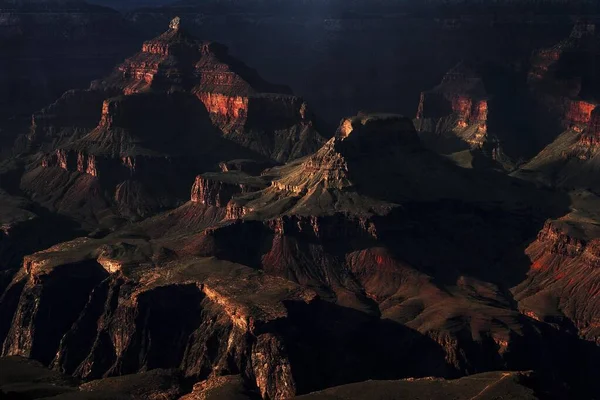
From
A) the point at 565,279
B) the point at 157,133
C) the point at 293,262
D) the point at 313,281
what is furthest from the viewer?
the point at 157,133

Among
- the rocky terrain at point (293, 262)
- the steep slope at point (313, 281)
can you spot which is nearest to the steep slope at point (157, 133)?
the rocky terrain at point (293, 262)

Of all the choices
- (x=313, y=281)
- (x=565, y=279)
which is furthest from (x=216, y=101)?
(x=565, y=279)

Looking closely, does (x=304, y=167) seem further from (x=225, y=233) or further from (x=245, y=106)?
(x=245, y=106)

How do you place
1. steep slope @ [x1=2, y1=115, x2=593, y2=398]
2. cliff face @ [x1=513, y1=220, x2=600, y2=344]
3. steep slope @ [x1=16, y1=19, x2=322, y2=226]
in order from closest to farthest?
1. steep slope @ [x1=2, y1=115, x2=593, y2=398]
2. cliff face @ [x1=513, y1=220, x2=600, y2=344]
3. steep slope @ [x1=16, y1=19, x2=322, y2=226]

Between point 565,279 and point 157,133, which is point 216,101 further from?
point 565,279

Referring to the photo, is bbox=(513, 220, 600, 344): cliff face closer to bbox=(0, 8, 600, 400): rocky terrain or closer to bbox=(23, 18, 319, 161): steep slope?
bbox=(0, 8, 600, 400): rocky terrain

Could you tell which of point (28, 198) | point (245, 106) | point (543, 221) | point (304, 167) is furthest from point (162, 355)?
point (245, 106)

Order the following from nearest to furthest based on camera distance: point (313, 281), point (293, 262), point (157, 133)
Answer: point (313, 281) < point (293, 262) < point (157, 133)

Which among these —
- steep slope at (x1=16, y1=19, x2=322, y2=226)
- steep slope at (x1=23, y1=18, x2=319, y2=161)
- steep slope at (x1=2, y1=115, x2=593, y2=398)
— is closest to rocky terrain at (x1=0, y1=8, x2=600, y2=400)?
steep slope at (x1=2, y1=115, x2=593, y2=398)
